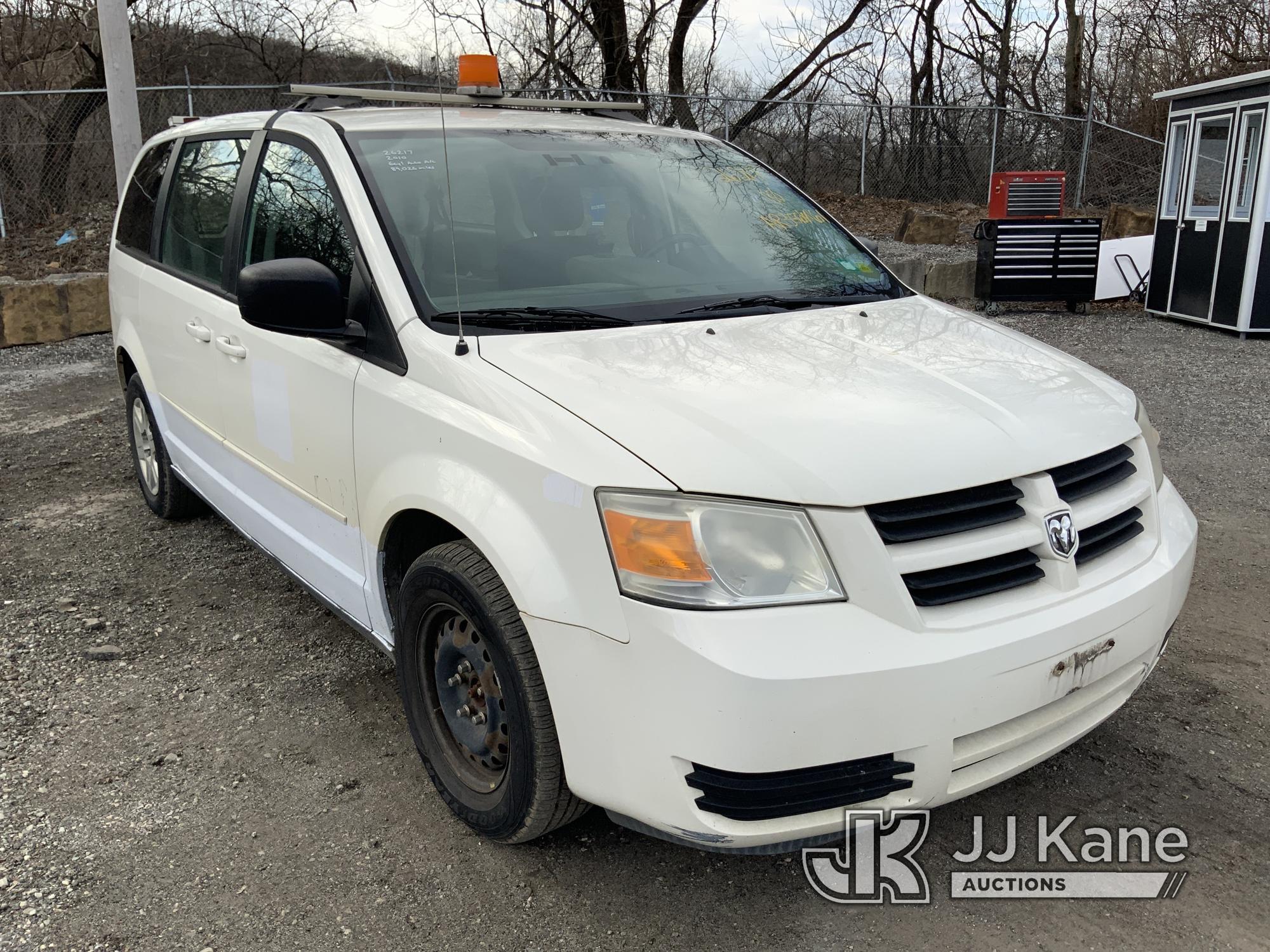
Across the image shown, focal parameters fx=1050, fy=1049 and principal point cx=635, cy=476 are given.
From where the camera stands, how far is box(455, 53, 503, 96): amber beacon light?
13.0 ft

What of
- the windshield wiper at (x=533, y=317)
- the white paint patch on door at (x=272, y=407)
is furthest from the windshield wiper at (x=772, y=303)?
the white paint patch on door at (x=272, y=407)

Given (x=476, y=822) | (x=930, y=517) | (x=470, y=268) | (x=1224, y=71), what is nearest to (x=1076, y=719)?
(x=930, y=517)

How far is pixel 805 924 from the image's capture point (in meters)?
2.44

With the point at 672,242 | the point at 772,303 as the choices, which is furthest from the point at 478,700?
the point at 672,242

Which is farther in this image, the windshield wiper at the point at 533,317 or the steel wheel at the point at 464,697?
the windshield wiper at the point at 533,317

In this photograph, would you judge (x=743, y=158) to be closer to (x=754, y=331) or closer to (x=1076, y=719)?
(x=754, y=331)

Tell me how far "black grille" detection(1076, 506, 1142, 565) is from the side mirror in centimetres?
193

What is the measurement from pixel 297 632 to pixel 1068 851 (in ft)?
8.94

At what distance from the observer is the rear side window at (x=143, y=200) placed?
184 inches

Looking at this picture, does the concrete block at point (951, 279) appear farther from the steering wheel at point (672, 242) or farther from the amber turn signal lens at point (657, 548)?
the amber turn signal lens at point (657, 548)

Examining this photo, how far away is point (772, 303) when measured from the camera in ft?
10.3

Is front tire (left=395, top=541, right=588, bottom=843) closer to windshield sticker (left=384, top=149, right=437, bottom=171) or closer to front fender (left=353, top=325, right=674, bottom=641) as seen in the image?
front fender (left=353, top=325, right=674, bottom=641)

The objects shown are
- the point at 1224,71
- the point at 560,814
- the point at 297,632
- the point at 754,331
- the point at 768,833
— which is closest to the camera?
the point at 768,833

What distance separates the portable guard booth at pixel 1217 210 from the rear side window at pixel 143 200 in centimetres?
936
